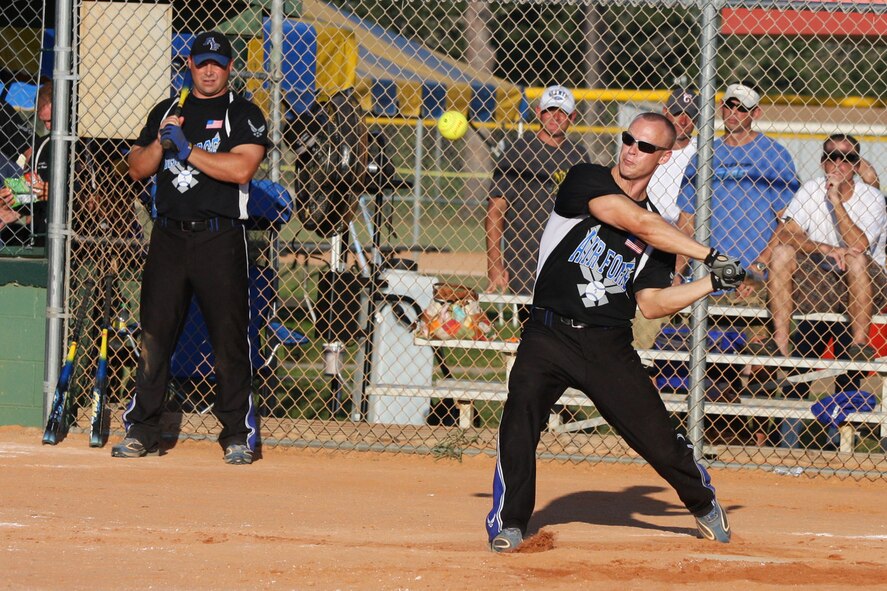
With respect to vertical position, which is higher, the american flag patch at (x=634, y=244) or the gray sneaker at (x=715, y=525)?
the american flag patch at (x=634, y=244)

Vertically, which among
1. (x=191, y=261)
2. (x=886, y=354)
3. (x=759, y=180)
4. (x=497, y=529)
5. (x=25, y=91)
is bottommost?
(x=497, y=529)

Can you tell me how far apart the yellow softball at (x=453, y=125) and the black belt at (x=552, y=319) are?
338cm

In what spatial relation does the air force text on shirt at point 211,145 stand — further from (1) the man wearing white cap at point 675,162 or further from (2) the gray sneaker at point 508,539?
(2) the gray sneaker at point 508,539

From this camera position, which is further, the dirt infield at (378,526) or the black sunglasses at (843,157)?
the black sunglasses at (843,157)

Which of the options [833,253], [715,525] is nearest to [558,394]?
[715,525]

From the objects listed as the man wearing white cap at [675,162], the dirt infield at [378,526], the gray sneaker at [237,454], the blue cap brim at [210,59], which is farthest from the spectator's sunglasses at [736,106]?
the gray sneaker at [237,454]

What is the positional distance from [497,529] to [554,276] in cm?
111

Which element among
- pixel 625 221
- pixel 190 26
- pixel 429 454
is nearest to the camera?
pixel 625 221

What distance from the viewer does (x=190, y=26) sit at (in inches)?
370

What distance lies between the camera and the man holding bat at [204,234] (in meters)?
7.03

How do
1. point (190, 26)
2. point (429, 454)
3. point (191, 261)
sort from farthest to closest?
point (190, 26)
point (429, 454)
point (191, 261)

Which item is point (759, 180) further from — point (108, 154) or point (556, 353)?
point (108, 154)

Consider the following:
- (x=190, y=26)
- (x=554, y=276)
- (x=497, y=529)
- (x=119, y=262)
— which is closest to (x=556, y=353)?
(x=554, y=276)

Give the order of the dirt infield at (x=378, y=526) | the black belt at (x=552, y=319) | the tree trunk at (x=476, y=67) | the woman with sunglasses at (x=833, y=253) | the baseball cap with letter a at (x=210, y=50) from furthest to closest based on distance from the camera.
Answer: the tree trunk at (x=476, y=67) → the woman with sunglasses at (x=833, y=253) → the baseball cap with letter a at (x=210, y=50) → the black belt at (x=552, y=319) → the dirt infield at (x=378, y=526)
